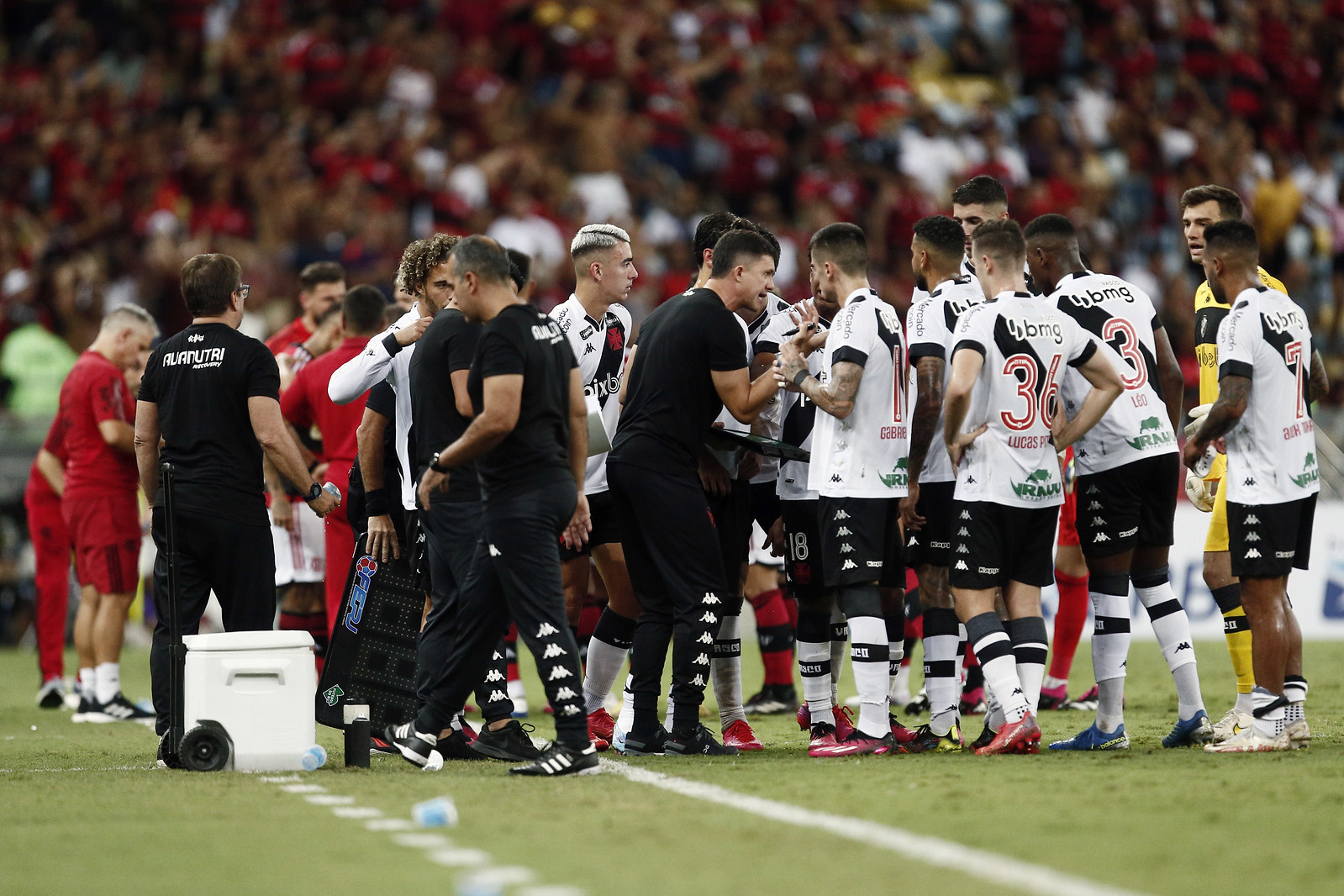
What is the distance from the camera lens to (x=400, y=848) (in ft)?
17.2

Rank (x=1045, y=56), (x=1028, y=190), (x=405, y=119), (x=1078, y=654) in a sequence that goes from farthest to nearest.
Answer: (x=1045, y=56)
(x=1028, y=190)
(x=405, y=119)
(x=1078, y=654)

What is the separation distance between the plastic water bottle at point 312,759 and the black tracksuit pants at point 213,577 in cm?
81

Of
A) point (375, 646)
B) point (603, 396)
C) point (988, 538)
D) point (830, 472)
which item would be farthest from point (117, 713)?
point (988, 538)

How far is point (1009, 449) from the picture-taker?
7602mm

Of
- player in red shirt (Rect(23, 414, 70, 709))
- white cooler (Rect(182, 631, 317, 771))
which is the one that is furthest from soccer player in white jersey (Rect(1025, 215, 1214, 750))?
player in red shirt (Rect(23, 414, 70, 709))

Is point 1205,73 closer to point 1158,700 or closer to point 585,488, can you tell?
point 1158,700

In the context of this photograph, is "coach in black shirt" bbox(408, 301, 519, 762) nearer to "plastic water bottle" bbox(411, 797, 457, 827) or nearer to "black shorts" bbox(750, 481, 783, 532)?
"plastic water bottle" bbox(411, 797, 457, 827)

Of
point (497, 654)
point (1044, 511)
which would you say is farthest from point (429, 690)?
point (1044, 511)

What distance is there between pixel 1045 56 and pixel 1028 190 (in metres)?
4.08

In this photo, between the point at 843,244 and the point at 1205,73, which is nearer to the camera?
the point at 843,244

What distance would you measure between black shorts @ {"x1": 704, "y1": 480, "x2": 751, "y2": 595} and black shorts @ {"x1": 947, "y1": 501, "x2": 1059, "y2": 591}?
1.19m

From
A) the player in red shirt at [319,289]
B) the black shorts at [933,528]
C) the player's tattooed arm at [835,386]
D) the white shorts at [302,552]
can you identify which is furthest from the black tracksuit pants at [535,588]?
the player in red shirt at [319,289]

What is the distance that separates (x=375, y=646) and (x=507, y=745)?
0.89m

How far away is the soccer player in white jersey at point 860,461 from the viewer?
7656 millimetres
